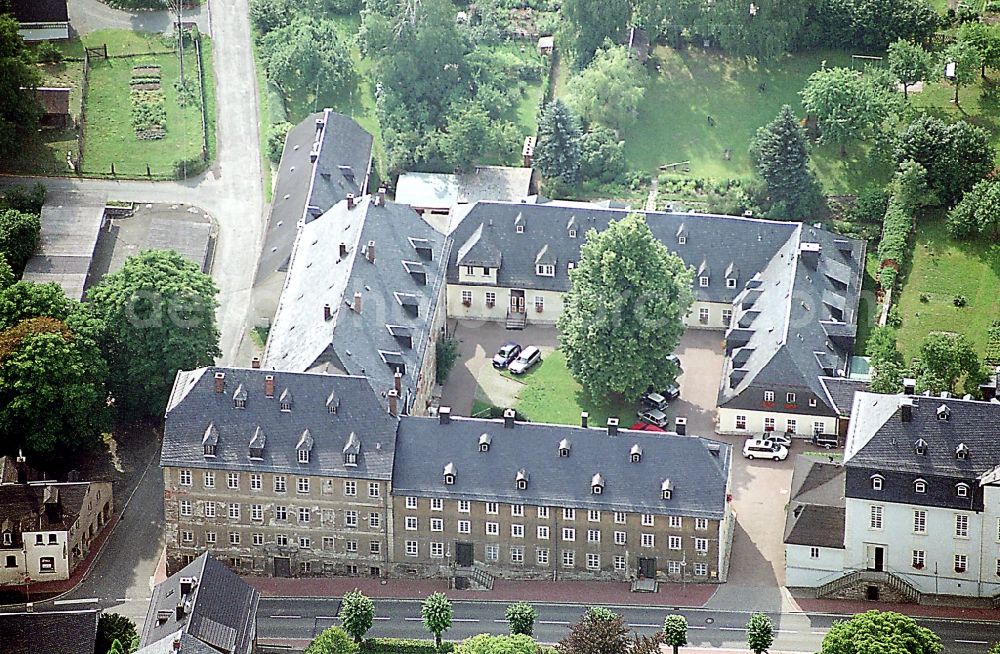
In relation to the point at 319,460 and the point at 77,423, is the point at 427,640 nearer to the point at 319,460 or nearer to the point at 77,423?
the point at 319,460

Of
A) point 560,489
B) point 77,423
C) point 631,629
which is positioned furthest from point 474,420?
point 77,423

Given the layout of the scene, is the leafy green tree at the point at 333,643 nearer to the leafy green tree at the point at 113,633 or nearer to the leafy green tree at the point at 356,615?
the leafy green tree at the point at 356,615

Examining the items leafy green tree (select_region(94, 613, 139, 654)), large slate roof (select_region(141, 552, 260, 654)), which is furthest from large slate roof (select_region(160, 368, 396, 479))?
leafy green tree (select_region(94, 613, 139, 654))

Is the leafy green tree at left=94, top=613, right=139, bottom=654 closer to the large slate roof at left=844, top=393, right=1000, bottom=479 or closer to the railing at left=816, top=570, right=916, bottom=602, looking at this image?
the railing at left=816, top=570, right=916, bottom=602

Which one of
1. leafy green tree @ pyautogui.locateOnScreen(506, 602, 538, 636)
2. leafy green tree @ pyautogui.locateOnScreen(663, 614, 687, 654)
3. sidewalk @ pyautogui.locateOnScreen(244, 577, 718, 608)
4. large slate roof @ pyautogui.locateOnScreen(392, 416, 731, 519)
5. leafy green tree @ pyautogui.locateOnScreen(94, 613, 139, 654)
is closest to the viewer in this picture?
leafy green tree @ pyautogui.locateOnScreen(663, 614, 687, 654)

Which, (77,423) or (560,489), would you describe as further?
(77,423)
